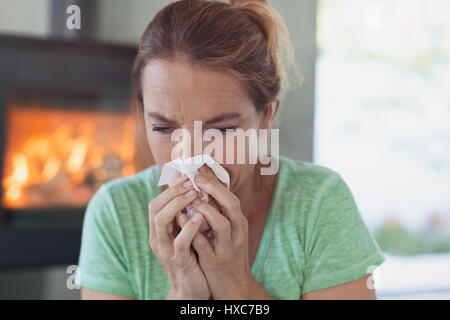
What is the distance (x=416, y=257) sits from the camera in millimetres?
849

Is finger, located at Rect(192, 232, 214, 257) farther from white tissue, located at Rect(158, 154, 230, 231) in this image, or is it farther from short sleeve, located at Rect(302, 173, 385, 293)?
short sleeve, located at Rect(302, 173, 385, 293)

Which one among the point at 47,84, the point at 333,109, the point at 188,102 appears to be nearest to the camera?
the point at 188,102

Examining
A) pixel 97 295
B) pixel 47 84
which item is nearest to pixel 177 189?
pixel 97 295

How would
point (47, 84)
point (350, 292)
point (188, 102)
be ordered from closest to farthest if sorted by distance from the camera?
1. point (188, 102)
2. point (350, 292)
3. point (47, 84)

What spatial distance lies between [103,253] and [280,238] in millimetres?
247

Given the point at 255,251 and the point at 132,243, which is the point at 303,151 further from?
the point at 132,243

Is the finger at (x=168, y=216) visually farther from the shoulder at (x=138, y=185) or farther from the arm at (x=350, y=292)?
the arm at (x=350, y=292)

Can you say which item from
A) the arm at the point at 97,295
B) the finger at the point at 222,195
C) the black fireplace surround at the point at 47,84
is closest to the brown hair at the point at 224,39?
the finger at the point at 222,195

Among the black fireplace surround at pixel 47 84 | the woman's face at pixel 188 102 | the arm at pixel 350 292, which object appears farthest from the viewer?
the black fireplace surround at pixel 47 84

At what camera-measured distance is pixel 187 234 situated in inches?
22.2

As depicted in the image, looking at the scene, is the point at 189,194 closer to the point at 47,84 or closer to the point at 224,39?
the point at 224,39

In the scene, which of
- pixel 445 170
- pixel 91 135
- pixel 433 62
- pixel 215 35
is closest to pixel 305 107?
pixel 215 35

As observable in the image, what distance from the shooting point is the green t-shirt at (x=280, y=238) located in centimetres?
66
